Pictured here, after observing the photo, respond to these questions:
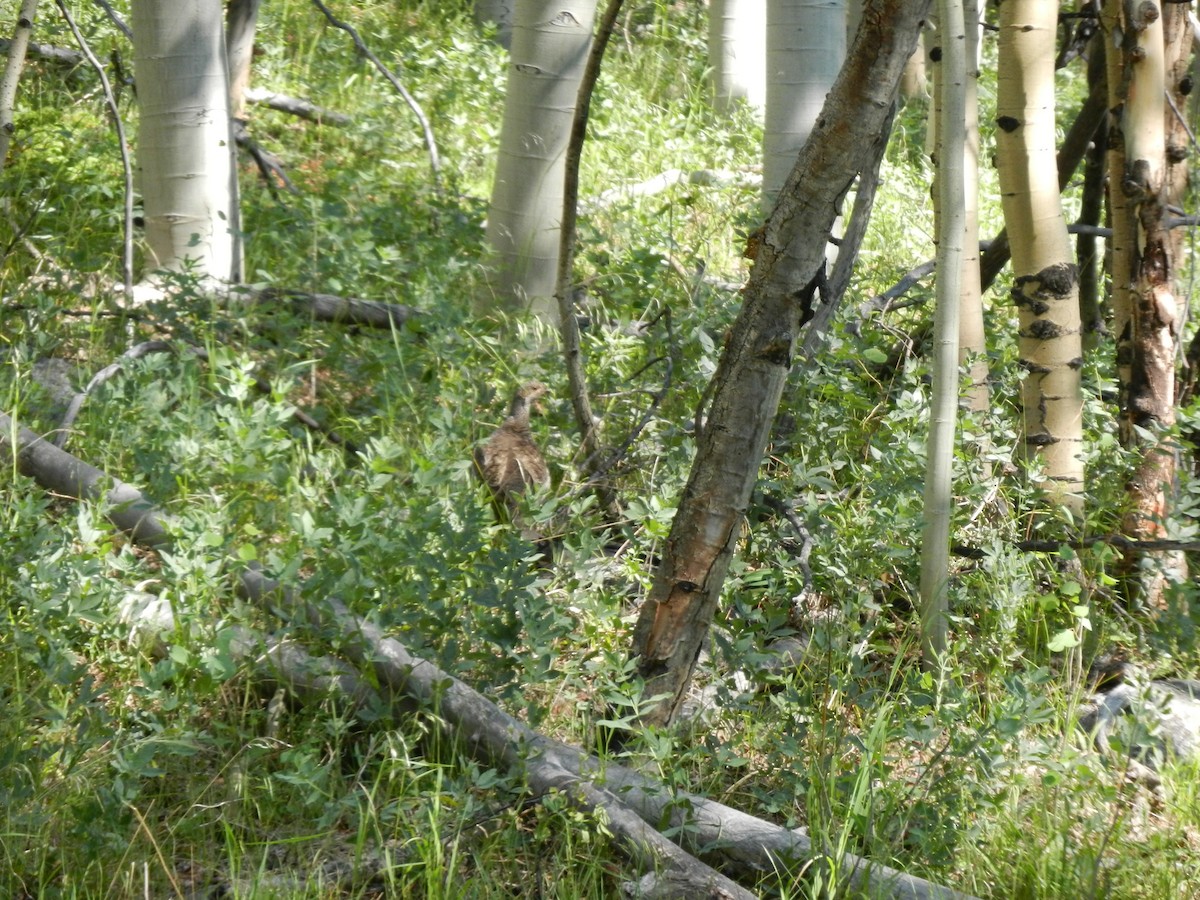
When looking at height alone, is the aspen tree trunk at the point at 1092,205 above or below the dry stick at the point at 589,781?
above

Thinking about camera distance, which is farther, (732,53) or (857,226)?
(732,53)

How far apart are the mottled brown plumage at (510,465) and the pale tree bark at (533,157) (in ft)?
4.39

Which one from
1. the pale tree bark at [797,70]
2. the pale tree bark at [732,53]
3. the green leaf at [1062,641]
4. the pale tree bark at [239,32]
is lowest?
the green leaf at [1062,641]

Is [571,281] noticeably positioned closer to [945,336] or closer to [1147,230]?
[945,336]

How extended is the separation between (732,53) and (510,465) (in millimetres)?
6701

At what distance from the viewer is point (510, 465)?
3867mm

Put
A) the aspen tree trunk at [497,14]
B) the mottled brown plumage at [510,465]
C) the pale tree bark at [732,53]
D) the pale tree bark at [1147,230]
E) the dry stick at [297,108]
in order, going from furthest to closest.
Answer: the aspen tree trunk at [497,14], the pale tree bark at [732,53], the dry stick at [297,108], the mottled brown plumage at [510,465], the pale tree bark at [1147,230]

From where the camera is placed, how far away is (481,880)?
241 cm

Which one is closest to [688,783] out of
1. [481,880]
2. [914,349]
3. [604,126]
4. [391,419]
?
[481,880]

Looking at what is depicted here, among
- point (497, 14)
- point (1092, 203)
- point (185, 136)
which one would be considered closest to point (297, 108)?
point (185, 136)

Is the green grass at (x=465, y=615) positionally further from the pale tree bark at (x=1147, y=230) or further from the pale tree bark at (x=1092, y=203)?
the pale tree bark at (x=1092, y=203)

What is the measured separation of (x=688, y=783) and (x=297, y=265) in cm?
328

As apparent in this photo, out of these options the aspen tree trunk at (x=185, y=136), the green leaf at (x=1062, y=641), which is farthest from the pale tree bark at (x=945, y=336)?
the aspen tree trunk at (x=185, y=136)

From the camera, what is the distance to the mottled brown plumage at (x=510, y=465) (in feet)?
12.6
